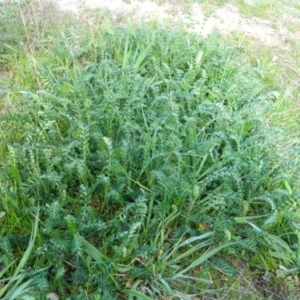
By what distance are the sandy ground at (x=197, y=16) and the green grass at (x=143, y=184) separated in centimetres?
96

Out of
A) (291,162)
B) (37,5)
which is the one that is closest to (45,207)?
(291,162)

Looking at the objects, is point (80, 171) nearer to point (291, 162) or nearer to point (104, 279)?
point (104, 279)

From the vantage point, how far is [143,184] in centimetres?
208

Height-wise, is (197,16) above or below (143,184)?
above

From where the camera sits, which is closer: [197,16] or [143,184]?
[143,184]

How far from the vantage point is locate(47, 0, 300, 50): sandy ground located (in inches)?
140

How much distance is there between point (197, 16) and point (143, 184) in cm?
218

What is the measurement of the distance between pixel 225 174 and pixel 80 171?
70 cm

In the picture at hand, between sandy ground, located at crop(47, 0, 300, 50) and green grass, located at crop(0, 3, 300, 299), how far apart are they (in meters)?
0.96

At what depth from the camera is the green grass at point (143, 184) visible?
1736 millimetres

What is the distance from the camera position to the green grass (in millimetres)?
1736

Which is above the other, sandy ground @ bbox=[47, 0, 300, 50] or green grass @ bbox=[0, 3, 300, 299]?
sandy ground @ bbox=[47, 0, 300, 50]

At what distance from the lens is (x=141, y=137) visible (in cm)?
223

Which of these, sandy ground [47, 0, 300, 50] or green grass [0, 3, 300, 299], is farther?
sandy ground [47, 0, 300, 50]
